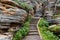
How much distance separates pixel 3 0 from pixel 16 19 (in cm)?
236

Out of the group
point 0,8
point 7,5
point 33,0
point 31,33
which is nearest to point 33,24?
point 31,33

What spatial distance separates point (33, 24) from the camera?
17500 millimetres

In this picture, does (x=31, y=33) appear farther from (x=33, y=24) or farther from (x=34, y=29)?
(x=33, y=24)

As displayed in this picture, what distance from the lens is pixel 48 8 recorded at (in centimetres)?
2609

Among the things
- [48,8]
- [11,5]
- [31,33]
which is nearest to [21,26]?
[31,33]

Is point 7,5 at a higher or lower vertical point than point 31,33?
higher

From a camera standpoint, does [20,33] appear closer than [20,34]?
No

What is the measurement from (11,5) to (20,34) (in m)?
2.80

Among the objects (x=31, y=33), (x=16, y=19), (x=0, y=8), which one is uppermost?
(x=0, y=8)

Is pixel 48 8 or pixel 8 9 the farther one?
pixel 48 8

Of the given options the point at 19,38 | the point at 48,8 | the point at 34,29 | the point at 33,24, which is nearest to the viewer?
the point at 19,38

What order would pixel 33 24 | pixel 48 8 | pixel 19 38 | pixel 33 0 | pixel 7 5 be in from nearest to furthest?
pixel 19 38, pixel 7 5, pixel 33 24, pixel 48 8, pixel 33 0

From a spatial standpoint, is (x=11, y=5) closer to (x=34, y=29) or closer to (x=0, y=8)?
(x=0, y=8)

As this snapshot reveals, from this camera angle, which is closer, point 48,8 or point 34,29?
point 34,29
